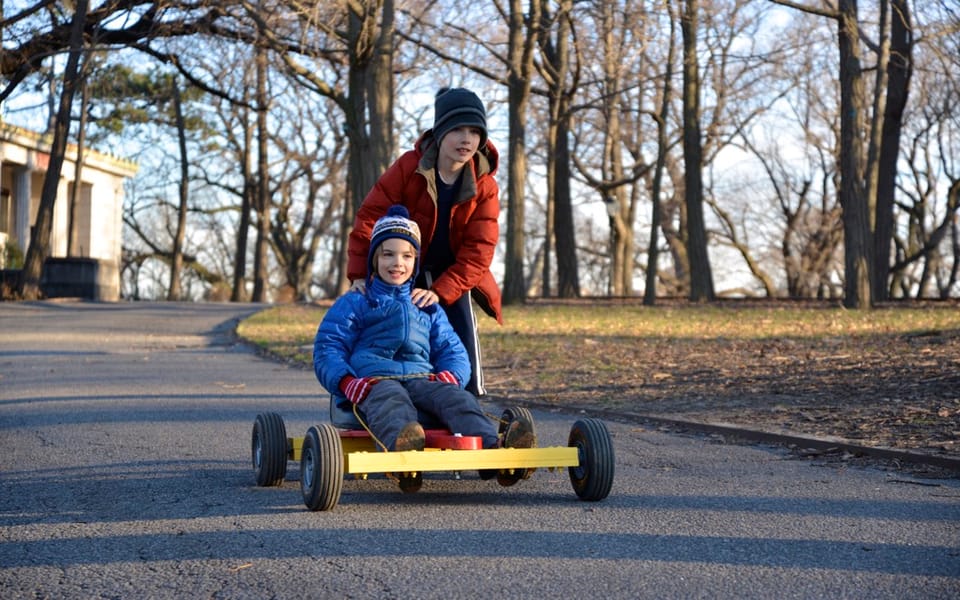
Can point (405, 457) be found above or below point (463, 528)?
above

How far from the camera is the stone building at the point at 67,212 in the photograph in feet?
112

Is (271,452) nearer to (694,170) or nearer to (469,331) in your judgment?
(469,331)

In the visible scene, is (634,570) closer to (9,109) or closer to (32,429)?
(32,429)

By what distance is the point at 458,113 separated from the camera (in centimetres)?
605

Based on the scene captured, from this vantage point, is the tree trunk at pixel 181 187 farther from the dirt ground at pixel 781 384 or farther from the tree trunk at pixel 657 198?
the dirt ground at pixel 781 384

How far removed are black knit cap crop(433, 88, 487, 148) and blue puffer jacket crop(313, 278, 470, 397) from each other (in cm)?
85

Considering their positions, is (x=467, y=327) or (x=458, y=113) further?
(x=467, y=327)

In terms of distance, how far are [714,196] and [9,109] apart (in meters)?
31.3

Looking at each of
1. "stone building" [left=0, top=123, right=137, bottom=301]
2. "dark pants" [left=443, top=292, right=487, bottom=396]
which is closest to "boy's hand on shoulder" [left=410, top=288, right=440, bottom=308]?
"dark pants" [left=443, top=292, right=487, bottom=396]

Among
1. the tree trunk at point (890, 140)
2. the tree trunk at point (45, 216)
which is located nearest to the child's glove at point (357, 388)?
the tree trunk at point (890, 140)

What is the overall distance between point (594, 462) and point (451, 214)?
169cm

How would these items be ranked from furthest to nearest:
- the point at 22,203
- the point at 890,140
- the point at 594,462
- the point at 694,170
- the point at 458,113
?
the point at 22,203, the point at 890,140, the point at 694,170, the point at 458,113, the point at 594,462

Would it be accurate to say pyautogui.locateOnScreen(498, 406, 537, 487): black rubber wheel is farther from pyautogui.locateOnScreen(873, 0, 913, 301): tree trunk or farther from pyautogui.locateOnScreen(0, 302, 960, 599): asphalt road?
pyautogui.locateOnScreen(873, 0, 913, 301): tree trunk

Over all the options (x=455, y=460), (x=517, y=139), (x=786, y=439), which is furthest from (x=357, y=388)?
(x=517, y=139)
